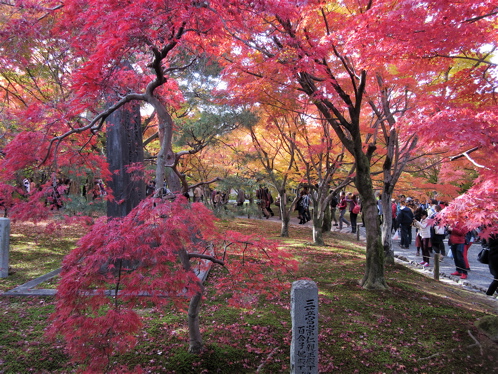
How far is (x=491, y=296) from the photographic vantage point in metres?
7.16

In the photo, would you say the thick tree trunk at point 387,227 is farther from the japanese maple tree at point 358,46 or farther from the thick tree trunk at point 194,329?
the thick tree trunk at point 194,329

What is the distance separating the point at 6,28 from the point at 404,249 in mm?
14787

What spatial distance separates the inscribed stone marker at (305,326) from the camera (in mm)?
2975

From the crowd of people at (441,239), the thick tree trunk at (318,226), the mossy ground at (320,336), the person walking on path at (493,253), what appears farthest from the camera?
the thick tree trunk at (318,226)

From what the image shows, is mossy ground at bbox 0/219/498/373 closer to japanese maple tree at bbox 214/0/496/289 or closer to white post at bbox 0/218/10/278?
white post at bbox 0/218/10/278

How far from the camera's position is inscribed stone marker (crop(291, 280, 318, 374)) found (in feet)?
9.76

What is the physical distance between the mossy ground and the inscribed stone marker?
0.81 meters

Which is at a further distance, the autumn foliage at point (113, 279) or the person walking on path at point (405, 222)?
the person walking on path at point (405, 222)

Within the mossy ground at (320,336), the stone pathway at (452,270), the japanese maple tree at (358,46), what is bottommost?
the mossy ground at (320,336)

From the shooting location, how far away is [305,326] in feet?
9.80

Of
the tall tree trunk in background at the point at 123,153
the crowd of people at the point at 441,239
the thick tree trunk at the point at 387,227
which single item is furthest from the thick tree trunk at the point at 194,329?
the thick tree trunk at the point at 387,227

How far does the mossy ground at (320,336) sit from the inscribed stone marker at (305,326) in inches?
31.9

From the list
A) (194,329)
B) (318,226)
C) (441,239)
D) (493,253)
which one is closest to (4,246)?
(194,329)

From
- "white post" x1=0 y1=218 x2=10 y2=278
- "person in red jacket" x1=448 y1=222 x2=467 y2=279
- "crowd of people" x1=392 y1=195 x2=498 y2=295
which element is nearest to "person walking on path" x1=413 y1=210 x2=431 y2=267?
"crowd of people" x1=392 y1=195 x2=498 y2=295
